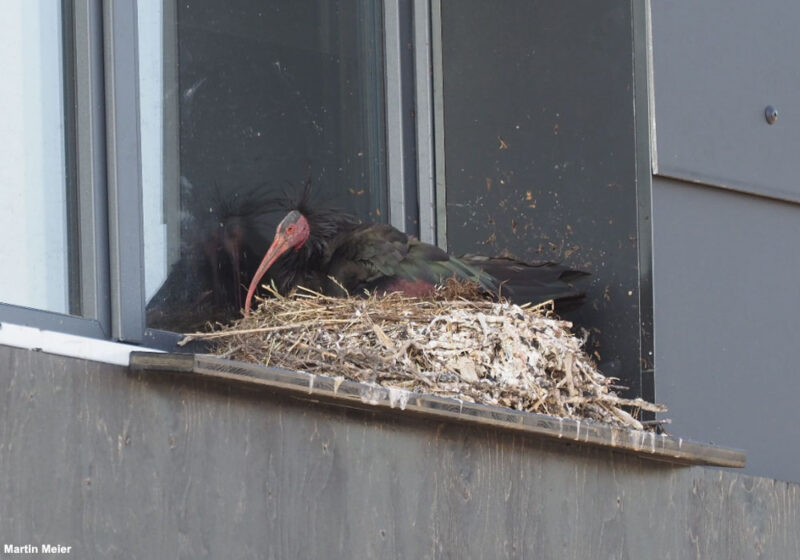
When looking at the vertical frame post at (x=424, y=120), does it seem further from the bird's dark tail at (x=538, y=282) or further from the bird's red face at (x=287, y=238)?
the bird's red face at (x=287, y=238)

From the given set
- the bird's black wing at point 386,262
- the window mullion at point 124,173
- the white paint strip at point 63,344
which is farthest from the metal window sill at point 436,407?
the bird's black wing at point 386,262

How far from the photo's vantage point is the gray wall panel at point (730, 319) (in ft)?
17.8

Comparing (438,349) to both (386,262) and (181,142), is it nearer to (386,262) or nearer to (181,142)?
(386,262)

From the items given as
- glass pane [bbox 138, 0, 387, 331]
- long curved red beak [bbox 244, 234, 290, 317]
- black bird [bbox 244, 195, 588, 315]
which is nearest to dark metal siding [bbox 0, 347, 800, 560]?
glass pane [bbox 138, 0, 387, 331]

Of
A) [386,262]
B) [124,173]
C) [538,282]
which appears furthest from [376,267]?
[124,173]

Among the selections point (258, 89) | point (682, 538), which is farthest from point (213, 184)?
point (682, 538)

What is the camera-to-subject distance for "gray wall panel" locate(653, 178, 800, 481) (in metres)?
5.41

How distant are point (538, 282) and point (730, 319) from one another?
2.77ft

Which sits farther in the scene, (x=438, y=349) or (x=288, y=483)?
(x=438, y=349)

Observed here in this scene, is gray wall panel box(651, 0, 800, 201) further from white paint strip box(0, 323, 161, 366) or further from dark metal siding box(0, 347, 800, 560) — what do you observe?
white paint strip box(0, 323, 161, 366)

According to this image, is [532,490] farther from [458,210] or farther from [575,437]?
[458,210]

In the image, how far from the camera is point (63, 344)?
376 centimetres

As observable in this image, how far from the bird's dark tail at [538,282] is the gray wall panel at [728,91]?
1.86 feet

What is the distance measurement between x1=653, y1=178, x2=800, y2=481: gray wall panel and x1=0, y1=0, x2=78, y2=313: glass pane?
91.4 inches
